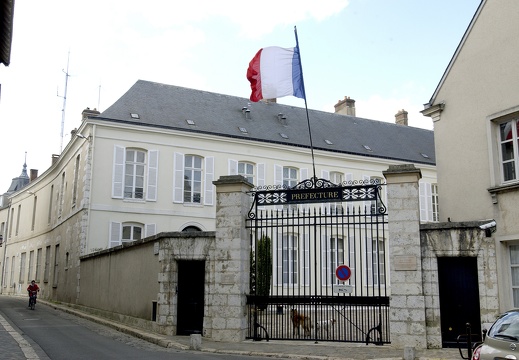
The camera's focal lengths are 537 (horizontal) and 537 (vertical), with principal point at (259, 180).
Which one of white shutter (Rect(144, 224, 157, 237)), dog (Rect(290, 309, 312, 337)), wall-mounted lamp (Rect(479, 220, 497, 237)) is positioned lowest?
dog (Rect(290, 309, 312, 337))

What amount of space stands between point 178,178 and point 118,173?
242cm

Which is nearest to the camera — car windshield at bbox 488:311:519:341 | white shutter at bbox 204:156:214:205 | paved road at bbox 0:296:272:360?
car windshield at bbox 488:311:519:341

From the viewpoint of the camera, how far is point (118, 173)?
21.2 m

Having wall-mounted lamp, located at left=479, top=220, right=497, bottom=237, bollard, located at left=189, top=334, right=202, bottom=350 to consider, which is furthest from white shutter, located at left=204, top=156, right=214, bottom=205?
wall-mounted lamp, located at left=479, top=220, right=497, bottom=237

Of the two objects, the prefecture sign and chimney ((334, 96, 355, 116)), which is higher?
chimney ((334, 96, 355, 116))

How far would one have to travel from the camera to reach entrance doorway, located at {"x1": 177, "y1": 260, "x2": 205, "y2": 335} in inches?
446

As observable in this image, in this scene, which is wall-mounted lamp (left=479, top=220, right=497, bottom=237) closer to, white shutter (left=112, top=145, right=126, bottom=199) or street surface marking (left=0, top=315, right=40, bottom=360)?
street surface marking (left=0, top=315, right=40, bottom=360)

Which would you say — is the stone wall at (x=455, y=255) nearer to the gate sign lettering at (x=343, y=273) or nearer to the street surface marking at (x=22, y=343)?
the gate sign lettering at (x=343, y=273)

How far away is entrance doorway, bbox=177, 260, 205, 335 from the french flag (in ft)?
14.9

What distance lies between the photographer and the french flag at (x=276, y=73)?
44.1ft

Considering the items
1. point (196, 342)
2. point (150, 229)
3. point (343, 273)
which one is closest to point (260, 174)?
point (150, 229)

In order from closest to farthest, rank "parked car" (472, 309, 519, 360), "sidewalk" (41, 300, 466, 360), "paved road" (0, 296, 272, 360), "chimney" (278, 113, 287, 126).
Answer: "parked car" (472, 309, 519, 360)
"sidewalk" (41, 300, 466, 360)
"paved road" (0, 296, 272, 360)
"chimney" (278, 113, 287, 126)

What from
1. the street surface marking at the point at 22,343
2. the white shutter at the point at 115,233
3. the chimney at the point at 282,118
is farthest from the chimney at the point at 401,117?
the street surface marking at the point at 22,343

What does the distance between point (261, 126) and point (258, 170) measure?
112 inches
